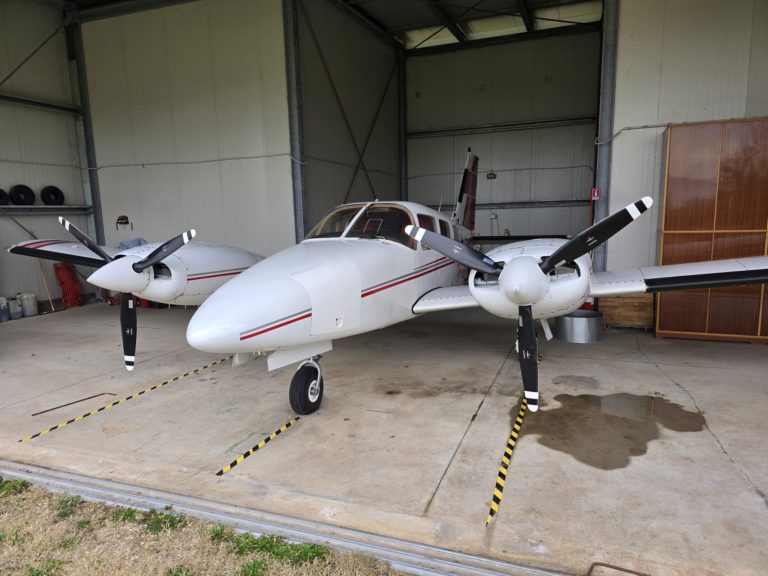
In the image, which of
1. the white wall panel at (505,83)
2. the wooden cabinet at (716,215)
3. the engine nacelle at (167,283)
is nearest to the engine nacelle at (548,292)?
the wooden cabinet at (716,215)

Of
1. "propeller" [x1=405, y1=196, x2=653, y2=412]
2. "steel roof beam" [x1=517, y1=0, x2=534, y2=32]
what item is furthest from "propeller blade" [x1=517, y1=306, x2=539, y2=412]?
"steel roof beam" [x1=517, y1=0, x2=534, y2=32]

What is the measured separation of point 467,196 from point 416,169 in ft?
26.8

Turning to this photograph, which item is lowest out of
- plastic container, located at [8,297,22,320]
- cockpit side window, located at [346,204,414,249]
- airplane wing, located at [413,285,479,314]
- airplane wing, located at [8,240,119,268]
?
plastic container, located at [8,297,22,320]

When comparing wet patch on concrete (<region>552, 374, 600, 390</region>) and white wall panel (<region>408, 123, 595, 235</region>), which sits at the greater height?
white wall panel (<region>408, 123, 595, 235</region>)

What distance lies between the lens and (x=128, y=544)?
3395 millimetres

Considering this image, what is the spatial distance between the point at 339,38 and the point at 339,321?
12038 millimetres

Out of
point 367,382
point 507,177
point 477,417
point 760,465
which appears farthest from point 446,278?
point 507,177

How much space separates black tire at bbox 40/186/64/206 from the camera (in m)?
13.5

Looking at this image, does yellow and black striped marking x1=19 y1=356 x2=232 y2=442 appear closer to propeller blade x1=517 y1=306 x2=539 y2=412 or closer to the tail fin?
propeller blade x1=517 y1=306 x2=539 y2=412

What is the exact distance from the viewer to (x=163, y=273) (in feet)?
23.8

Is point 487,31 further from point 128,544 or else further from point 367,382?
point 128,544

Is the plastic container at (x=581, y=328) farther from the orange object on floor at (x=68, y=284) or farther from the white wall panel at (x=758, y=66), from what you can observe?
the orange object on floor at (x=68, y=284)

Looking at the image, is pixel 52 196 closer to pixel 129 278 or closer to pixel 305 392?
pixel 129 278

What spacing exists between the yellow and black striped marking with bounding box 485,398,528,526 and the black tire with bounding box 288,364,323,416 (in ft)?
7.44
